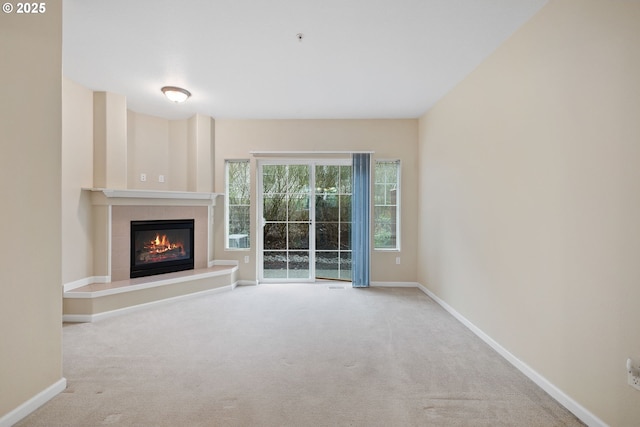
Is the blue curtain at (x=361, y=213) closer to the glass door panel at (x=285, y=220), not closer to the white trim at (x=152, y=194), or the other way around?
the glass door panel at (x=285, y=220)

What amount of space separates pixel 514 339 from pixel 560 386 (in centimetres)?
Answer: 45

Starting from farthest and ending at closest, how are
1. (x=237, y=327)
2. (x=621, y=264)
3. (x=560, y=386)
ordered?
(x=237, y=327), (x=560, y=386), (x=621, y=264)

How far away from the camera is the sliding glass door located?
4645 millimetres

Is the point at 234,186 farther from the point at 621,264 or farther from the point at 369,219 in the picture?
the point at 621,264

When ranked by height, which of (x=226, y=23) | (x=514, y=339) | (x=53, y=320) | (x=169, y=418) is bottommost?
(x=169, y=418)

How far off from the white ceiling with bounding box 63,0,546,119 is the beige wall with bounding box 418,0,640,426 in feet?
1.47

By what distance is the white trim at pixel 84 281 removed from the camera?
10.5ft

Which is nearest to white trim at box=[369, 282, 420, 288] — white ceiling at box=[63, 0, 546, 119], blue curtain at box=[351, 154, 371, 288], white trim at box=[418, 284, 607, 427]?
blue curtain at box=[351, 154, 371, 288]

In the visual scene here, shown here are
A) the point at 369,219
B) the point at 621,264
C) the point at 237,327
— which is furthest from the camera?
the point at 369,219

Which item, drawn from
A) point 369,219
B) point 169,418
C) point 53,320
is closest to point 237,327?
point 169,418

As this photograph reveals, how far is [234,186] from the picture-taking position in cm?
465

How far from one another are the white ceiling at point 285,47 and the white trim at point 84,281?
92.0 inches

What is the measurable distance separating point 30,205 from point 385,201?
4.00 meters

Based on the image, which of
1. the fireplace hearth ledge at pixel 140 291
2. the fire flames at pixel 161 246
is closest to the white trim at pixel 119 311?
the fireplace hearth ledge at pixel 140 291
